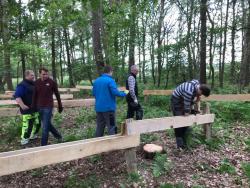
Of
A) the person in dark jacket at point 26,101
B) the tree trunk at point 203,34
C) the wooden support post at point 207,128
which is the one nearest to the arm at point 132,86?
the wooden support post at point 207,128

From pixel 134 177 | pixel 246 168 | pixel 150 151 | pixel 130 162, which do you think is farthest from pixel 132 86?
pixel 246 168

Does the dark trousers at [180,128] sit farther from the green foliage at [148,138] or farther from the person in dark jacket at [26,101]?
the person in dark jacket at [26,101]

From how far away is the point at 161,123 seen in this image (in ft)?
21.2

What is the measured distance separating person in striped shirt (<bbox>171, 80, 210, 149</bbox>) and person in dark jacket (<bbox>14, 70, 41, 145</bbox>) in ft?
12.2

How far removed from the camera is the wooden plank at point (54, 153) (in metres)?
4.27

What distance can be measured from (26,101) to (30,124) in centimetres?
67

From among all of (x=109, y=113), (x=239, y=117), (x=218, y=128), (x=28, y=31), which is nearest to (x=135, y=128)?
(x=109, y=113)

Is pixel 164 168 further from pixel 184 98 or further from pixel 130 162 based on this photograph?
pixel 184 98

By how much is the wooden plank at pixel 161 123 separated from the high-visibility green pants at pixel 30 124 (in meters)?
3.52

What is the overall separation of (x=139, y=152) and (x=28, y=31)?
15648 mm

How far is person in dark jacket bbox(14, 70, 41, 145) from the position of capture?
25.9ft

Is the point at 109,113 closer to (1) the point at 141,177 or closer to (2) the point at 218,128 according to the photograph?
(1) the point at 141,177

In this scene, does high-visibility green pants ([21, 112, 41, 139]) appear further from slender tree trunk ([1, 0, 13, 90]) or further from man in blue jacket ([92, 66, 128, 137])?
slender tree trunk ([1, 0, 13, 90])

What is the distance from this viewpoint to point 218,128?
8.96 metres
